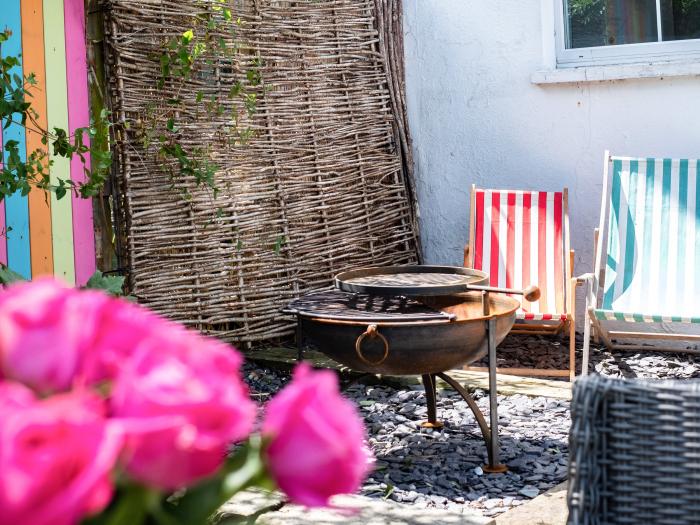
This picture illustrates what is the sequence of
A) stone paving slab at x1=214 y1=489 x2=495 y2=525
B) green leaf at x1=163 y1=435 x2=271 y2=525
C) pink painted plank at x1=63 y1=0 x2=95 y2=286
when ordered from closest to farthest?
green leaf at x1=163 y1=435 x2=271 y2=525, stone paving slab at x1=214 y1=489 x2=495 y2=525, pink painted plank at x1=63 y1=0 x2=95 y2=286

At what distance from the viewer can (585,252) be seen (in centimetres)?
545

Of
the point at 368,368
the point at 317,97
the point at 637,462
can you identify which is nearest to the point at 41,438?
the point at 637,462

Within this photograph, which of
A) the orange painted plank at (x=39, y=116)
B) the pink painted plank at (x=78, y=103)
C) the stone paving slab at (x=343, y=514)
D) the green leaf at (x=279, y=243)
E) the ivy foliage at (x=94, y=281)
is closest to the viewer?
the ivy foliage at (x=94, y=281)

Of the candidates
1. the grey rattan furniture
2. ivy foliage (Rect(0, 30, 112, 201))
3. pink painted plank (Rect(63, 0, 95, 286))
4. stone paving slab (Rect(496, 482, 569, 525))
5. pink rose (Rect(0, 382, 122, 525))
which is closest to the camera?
pink rose (Rect(0, 382, 122, 525))

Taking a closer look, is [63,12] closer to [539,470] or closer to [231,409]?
[539,470]

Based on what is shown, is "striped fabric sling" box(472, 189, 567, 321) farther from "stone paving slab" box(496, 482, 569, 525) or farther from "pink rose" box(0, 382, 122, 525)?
"pink rose" box(0, 382, 122, 525)

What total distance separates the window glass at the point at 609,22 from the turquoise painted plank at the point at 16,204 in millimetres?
3183

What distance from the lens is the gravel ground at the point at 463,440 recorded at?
3221 mm

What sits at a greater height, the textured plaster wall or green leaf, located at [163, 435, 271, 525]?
the textured plaster wall

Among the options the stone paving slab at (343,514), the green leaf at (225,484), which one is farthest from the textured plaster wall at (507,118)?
the green leaf at (225,484)

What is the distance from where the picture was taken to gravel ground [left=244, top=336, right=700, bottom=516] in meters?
3.22

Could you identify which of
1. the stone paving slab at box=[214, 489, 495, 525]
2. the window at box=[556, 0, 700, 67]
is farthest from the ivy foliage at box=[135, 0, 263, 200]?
the stone paving slab at box=[214, 489, 495, 525]

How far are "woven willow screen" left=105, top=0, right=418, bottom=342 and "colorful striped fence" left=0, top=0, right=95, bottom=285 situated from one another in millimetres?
219

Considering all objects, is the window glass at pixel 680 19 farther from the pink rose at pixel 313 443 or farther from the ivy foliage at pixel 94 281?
the pink rose at pixel 313 443
